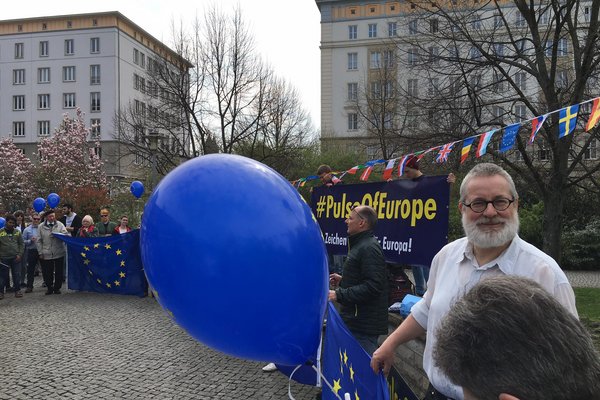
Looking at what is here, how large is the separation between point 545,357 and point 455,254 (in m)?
1.39

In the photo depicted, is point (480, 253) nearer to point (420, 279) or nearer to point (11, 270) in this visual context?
point (420, 279)

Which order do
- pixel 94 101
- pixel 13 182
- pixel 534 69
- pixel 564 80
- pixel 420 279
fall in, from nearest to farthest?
pixel 420 279, pixel 534 69, pixel 564 80, pixel 13 182, pixel 94 101

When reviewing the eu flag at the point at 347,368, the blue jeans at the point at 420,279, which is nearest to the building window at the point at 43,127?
the blue jeans at the point at 420,279

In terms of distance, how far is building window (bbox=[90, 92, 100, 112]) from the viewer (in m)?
49.2

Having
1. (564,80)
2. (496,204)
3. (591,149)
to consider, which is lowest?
(496,204)

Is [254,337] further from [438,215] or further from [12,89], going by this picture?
[12,89]

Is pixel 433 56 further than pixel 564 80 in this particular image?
No

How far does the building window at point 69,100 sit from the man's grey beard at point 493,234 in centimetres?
5558

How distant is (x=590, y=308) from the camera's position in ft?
26.4

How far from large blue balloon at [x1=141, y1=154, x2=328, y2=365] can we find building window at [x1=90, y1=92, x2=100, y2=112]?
52.4 meters

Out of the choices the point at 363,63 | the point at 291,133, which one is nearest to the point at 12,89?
the point at 363,63

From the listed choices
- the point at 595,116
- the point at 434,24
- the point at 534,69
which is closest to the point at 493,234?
the point at 595,116

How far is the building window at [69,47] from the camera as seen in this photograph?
5055cm

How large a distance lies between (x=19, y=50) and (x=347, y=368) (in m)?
61.1
